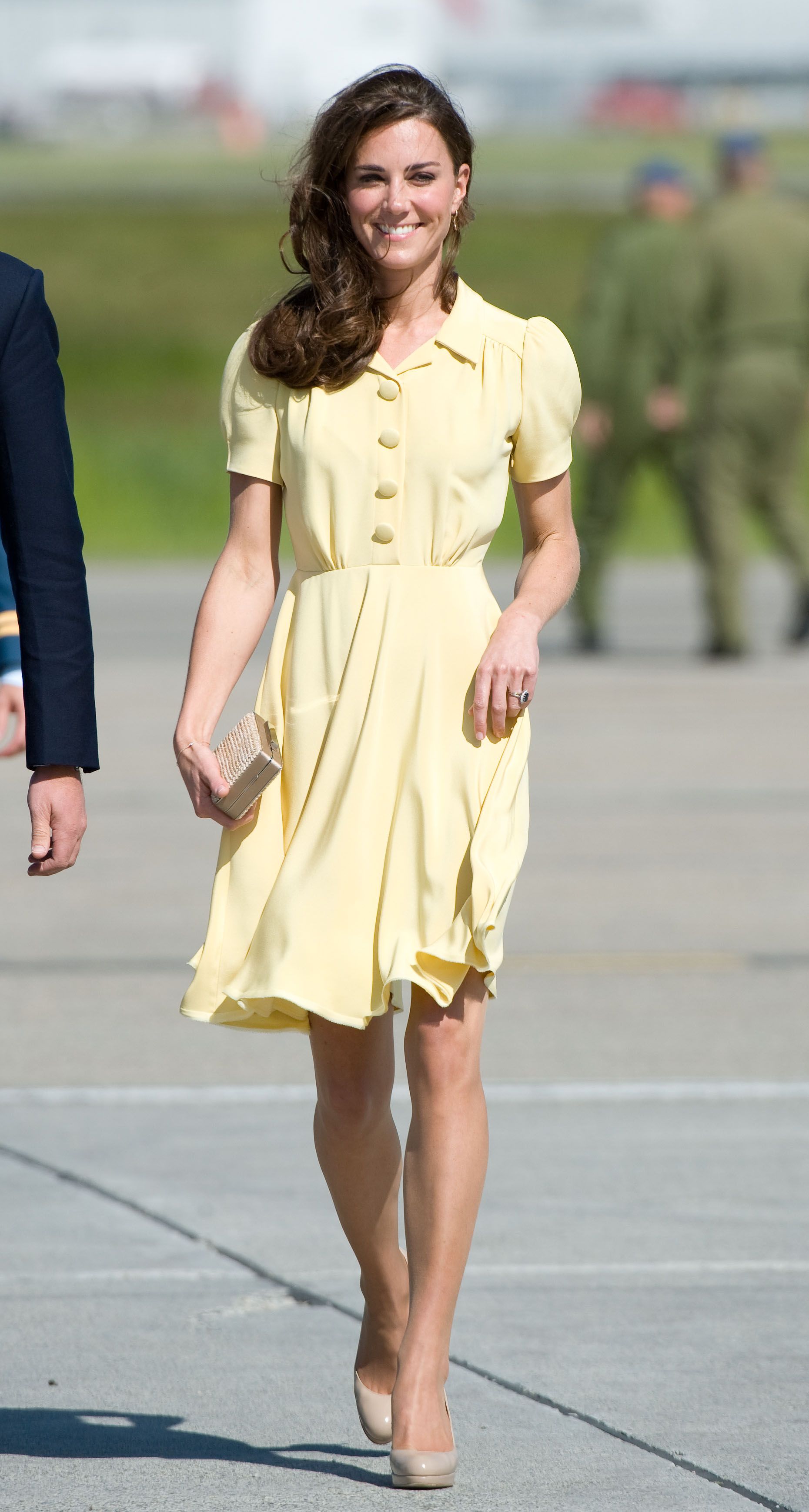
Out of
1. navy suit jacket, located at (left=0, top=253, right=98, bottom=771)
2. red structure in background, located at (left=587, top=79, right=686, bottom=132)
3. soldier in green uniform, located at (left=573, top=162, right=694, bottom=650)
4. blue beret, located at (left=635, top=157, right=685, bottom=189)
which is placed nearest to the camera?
navy suit jacket, located at (left=0, top=253, right=98, bottom=771)

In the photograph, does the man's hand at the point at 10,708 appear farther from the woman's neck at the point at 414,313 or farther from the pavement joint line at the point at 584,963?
the pavement joint line at the point at 584,963

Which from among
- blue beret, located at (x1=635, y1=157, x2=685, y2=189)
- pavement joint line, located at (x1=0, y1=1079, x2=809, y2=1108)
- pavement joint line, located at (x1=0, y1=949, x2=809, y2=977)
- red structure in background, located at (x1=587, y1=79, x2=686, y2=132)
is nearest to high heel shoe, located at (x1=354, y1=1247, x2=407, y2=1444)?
pavement joint line, located at (x1=0, y1=1079, x2=809, y2=1108)

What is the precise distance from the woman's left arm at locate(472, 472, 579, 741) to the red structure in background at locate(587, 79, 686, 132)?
69.7 metres

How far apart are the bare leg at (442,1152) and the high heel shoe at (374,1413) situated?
5.7 inches

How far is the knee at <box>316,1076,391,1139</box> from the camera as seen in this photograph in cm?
332

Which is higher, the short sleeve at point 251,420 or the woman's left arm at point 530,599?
the short sleeve at point 251,420

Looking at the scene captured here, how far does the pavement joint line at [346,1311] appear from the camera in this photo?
317 centimetres

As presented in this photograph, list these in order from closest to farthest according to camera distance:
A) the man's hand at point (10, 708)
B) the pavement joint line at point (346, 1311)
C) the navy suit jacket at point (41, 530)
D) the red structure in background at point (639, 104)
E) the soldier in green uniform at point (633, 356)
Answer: the navy suit jacket at point (41, 530) → the pavement joint line at point (346, 1311) → the man's hand at point (10, 708) → the soldier in green uniform at point (633, 356) → the red structure in background at point (639, 104)

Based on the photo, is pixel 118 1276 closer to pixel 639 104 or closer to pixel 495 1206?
pixel 495 1206

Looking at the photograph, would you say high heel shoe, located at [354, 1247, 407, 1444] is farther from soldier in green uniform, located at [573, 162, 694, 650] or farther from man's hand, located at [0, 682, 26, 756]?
soldier in green uniform, located at [573, 162, 694, 650]

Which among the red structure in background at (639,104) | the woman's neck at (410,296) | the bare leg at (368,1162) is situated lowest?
the bare leg at (368,1162)

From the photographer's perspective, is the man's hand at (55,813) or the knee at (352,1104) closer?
the man's hand at (55,813)

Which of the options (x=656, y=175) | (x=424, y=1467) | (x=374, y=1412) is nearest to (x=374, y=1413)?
(x=374, y=1412)

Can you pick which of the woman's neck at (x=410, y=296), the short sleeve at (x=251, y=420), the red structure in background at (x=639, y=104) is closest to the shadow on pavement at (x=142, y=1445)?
the short sleeve at (x=251, y=420)
